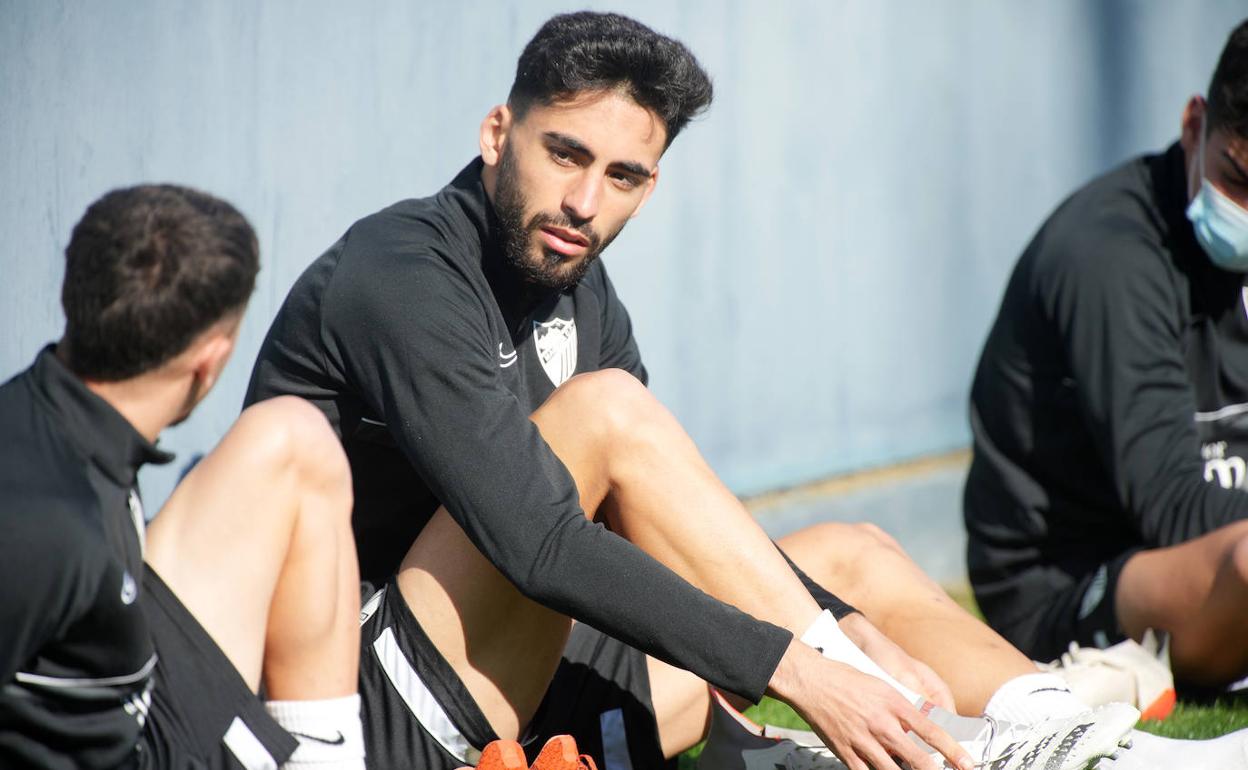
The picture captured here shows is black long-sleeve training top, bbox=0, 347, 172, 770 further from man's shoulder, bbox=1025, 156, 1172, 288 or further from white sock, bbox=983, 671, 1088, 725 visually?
man's shoulder, bbox=1025, 156, 1172, 288

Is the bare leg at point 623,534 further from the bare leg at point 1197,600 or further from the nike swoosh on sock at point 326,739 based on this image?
the bare leg at point 1197,600

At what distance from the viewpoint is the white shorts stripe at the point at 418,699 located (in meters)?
2.18

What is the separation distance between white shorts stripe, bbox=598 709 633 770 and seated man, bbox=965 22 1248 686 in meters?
1.21

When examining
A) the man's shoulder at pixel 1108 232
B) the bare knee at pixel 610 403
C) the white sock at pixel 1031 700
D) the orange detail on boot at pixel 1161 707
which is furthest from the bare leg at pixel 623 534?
the man's shoulder at pixel 1108 232

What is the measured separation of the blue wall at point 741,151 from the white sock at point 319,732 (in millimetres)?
1004

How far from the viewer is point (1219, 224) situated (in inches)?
125

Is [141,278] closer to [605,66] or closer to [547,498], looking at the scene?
[547,498]

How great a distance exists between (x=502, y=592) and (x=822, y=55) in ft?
8.28

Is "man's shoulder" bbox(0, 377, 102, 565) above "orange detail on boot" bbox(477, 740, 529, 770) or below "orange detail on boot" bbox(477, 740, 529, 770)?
above

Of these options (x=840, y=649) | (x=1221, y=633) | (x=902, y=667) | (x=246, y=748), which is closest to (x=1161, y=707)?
(x=1221, y=633)

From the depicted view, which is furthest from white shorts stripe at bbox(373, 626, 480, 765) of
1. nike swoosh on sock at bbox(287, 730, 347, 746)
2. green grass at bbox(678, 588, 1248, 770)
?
green grass at bbox(678, 588, 1248, 770)

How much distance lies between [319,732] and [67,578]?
1.69ft

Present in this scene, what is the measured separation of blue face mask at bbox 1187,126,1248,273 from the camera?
315cm

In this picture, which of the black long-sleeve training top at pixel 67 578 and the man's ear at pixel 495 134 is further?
the man's ear at pixel 495 134
